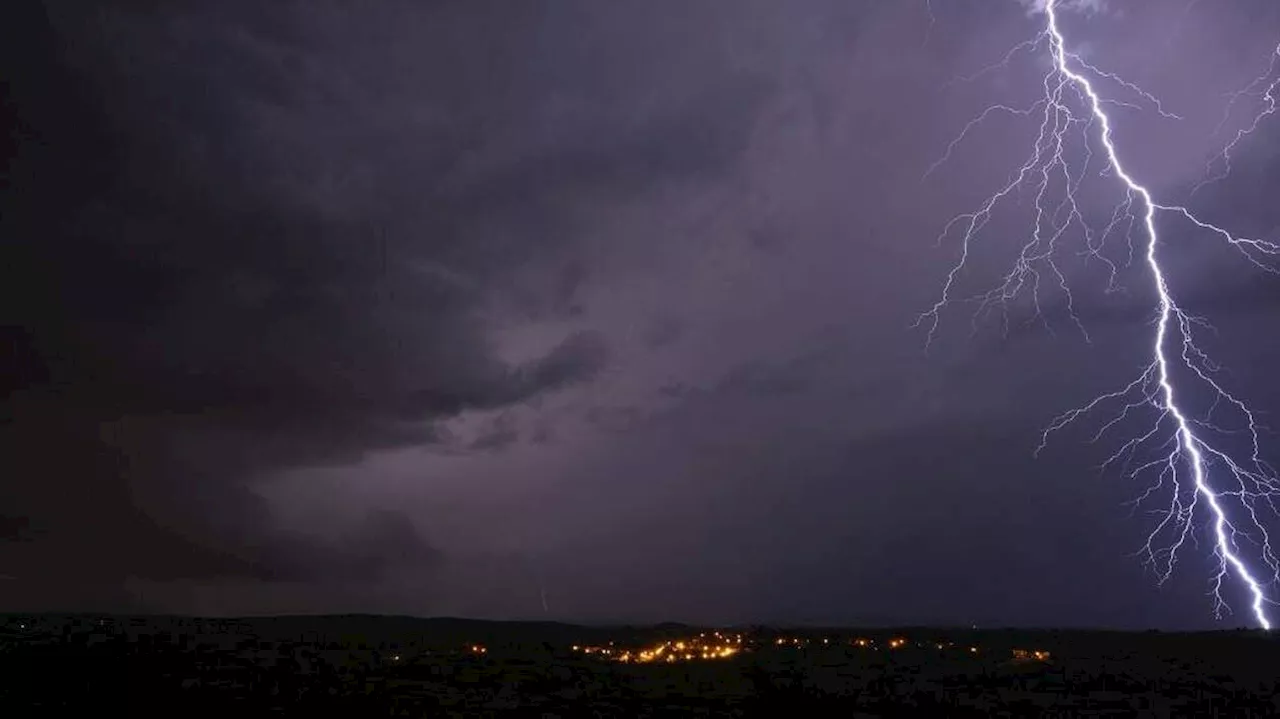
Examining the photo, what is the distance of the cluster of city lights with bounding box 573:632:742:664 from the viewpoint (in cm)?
7411

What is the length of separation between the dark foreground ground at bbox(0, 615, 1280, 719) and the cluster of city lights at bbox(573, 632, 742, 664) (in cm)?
224

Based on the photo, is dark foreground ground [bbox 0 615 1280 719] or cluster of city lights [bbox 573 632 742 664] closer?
dark foreground ground [bbox 0 615 1280 719]

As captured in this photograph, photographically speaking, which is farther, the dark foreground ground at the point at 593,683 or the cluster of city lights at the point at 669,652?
the cluster of city lights at the point at 669,652

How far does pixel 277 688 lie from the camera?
4391cm

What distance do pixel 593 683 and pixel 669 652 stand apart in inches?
1273

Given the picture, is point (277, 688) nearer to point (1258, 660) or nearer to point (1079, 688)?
point (1079, 688)

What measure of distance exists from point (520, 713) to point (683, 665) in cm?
3138

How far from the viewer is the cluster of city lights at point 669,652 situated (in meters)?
74.1

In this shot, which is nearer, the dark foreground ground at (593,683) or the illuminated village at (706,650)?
the dark foreground ground at (593,683)

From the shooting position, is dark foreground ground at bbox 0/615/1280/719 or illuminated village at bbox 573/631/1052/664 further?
illuminated village at bbox 573/631/1052/664

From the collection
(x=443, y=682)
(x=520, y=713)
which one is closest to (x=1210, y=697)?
(x=520, y=713)

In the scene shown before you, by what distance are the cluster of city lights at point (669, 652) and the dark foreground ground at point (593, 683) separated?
2235 millimetres

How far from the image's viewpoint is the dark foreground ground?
38312 millimetres

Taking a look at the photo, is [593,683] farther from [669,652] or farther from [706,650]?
[706,650]
